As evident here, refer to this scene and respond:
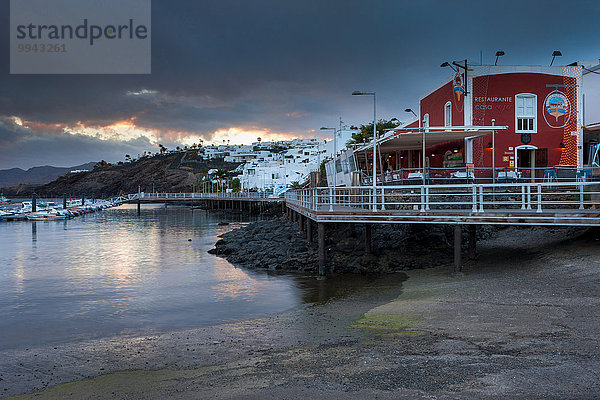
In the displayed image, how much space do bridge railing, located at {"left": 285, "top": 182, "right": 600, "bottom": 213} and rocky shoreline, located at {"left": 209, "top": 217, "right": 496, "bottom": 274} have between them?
4.93 feet

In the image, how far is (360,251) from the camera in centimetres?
2055

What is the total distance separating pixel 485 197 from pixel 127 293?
49.2ft

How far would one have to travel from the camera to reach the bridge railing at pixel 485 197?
1448 cm

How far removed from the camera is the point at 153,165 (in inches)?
→ 7741

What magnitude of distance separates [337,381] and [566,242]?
12836 mm

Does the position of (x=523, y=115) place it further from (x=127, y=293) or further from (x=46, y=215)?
(x=46, y=215)

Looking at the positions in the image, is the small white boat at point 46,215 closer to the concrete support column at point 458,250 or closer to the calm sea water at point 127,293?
the calm sea water at point 127,293

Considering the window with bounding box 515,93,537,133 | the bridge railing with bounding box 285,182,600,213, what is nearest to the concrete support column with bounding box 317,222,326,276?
the bridge railing with bounding box 285,182,600,213

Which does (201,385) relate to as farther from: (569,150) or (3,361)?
(569,150)

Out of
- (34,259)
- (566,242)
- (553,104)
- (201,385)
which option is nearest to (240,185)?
(34,259)

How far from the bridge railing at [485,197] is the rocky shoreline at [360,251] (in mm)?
1504

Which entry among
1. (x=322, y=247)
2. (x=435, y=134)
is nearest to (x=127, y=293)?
(x=322, y=247)

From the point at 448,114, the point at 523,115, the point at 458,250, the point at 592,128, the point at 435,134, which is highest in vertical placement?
the point at 448,114

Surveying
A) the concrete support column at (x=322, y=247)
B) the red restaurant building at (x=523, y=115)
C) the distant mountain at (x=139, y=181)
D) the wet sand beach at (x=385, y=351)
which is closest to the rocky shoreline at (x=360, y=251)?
the concrete support column at (x=322, y=247)
